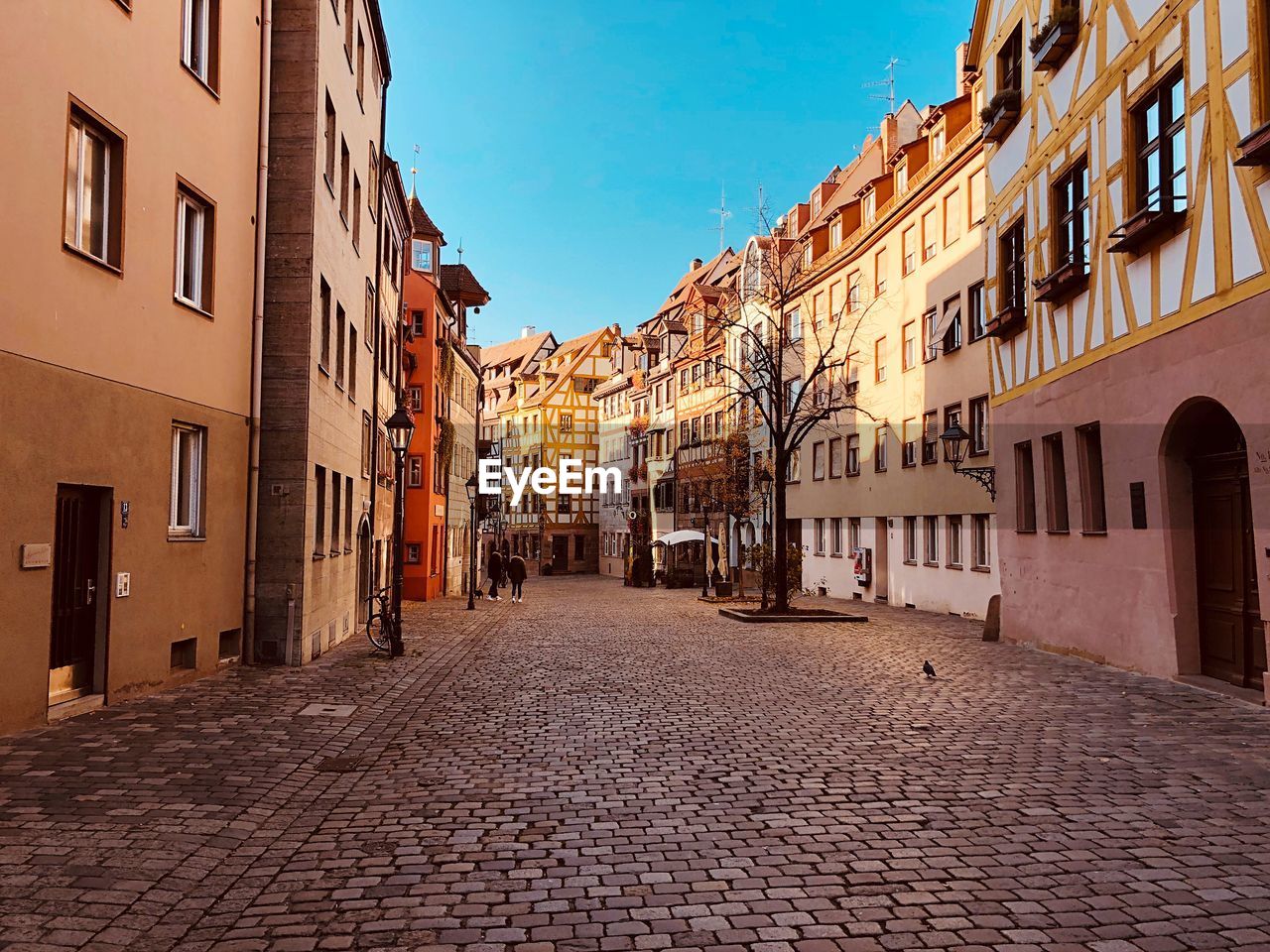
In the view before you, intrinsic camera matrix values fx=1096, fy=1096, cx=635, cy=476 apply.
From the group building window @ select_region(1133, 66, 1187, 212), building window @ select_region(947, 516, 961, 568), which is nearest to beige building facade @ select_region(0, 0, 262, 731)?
building window @ select_region(1133, 66, 1187, 212)

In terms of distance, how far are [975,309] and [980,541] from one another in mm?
5718

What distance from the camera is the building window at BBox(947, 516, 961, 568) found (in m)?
27.7

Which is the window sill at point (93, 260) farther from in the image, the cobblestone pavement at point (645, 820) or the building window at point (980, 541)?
the building window at point (980, 541)

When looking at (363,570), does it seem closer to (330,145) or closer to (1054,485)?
(330,145)

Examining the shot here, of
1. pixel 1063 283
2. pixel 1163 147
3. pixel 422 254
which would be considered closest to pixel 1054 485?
pixel 1063 283

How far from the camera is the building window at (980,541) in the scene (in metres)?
26.1

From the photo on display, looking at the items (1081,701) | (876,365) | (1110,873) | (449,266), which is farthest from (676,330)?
(1110,873)

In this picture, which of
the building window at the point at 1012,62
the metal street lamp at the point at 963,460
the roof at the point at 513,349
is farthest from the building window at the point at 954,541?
the roof at the point at 513,349

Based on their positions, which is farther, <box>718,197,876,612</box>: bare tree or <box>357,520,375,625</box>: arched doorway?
<box>718,197,876,612</box>: bare tree

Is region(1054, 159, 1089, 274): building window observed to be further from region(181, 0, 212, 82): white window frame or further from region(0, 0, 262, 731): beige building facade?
region(181, 0, 212, 82): white window frame

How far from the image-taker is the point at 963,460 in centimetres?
2712

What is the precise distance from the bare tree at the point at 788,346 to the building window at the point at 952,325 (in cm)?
281

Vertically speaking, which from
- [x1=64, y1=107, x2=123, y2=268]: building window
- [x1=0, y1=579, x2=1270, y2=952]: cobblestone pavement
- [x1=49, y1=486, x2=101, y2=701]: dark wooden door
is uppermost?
[x1=64, y1=107, x2=123, y2=268]: building window

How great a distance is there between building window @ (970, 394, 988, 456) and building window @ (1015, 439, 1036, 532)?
26.3 feet
